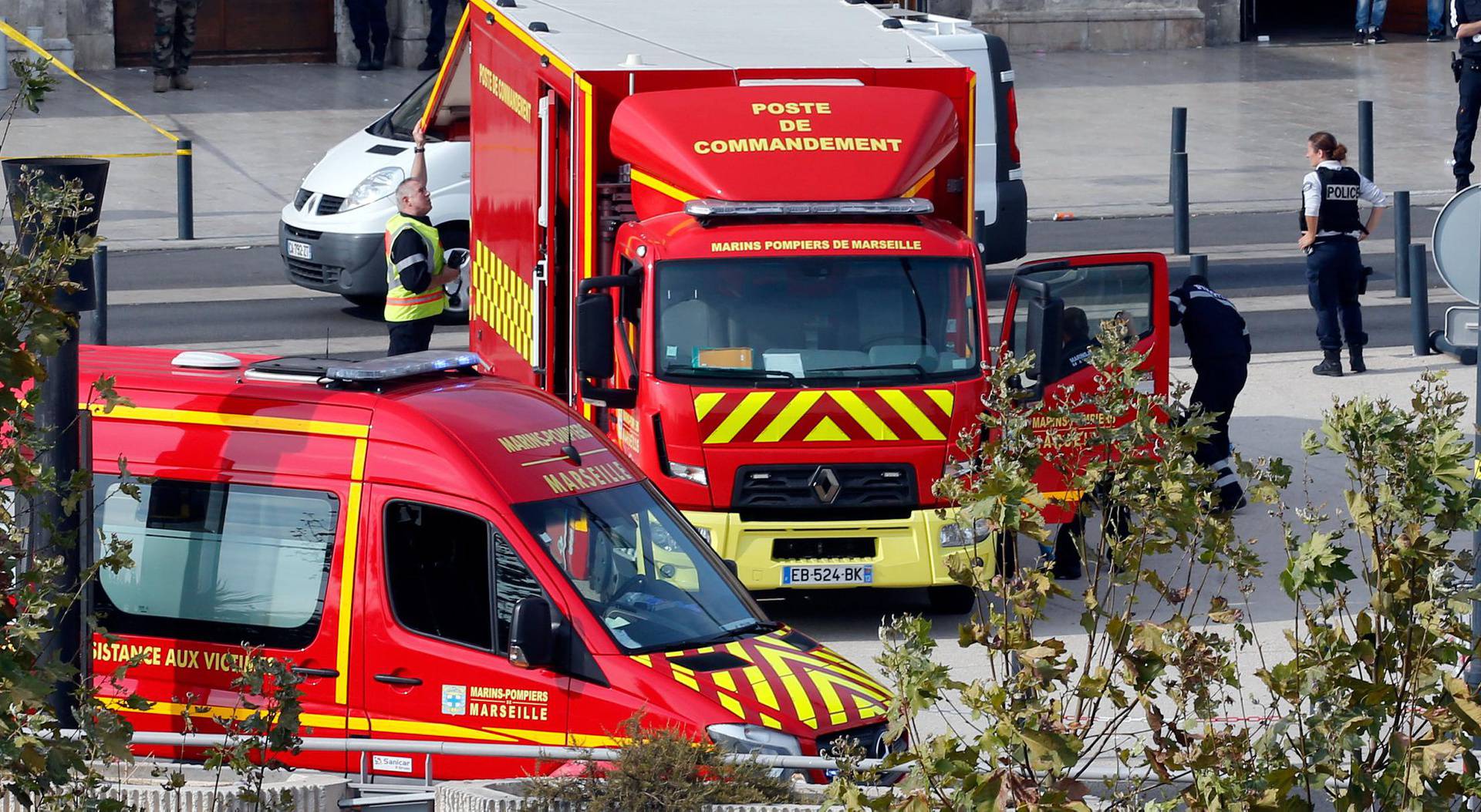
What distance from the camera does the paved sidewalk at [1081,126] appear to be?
77.6ft

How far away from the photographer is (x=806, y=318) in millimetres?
10875

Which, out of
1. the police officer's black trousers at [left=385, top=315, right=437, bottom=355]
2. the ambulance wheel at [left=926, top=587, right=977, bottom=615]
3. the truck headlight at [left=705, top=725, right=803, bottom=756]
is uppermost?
the police officer's black trousers at [left=385, top=315, right=437, bottom=355]

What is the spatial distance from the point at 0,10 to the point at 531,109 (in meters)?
19.0

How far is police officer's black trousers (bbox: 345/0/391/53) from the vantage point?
30172mm

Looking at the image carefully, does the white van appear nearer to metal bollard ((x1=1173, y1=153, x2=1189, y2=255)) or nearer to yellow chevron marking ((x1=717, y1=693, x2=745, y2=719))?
metal bollard ((x1=1173, y1=153, x2=1189, y2=255))

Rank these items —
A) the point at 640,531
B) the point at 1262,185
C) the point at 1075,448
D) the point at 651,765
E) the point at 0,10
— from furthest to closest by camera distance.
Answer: the point at 0,10, the point at 1262,185, the point at 640,531, the point at 651,765, the point at 1075,448

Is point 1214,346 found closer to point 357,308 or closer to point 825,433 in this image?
point 825,433

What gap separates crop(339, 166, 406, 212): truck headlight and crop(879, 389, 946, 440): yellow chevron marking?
324 inches

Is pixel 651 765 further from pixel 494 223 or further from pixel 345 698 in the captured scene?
pixel 494 223

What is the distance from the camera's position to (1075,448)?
523cm

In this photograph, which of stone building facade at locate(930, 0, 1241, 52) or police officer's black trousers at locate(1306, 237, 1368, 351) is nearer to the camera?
police officer's black trousers at locate(1306, 237, 1368, 351)

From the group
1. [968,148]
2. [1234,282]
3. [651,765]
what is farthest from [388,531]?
[1234,282]

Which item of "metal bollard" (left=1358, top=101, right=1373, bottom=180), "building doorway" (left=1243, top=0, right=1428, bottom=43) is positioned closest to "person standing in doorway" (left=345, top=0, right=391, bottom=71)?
"building doorway" (left=1243, top=0, right=1428, bottom=43)

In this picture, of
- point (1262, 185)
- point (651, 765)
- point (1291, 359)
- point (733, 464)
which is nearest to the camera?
point (651, 765)
